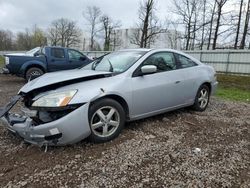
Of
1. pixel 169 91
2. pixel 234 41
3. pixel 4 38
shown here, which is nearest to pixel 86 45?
pixel 4 38

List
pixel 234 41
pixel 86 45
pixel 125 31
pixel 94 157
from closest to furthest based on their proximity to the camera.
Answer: pixel 94 157
pixel 234 41
pixel 125 31
pixel 86 45

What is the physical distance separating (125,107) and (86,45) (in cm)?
4980

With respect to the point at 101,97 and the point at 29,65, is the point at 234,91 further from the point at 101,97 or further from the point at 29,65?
the point at 29,65

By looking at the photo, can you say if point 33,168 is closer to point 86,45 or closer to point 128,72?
point 128,72

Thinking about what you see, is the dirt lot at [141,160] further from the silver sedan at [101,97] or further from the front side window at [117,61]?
the front side window at [117,61]

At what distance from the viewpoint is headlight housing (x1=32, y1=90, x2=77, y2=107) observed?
124 inches

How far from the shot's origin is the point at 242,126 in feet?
15.4

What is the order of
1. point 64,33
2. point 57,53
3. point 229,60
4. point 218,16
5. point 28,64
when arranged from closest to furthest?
point 28,64, point 57,53, point 229,60, point 218,16, point 64,33

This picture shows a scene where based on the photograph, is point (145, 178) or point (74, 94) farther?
point (74, 94)

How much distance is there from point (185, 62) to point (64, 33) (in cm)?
5208

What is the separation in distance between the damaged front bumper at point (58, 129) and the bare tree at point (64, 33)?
163ft

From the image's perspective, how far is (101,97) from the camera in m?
3.49

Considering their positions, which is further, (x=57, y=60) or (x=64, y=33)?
(x=64, y=33)

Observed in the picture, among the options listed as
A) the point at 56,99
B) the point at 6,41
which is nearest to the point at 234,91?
the point at 56,99
